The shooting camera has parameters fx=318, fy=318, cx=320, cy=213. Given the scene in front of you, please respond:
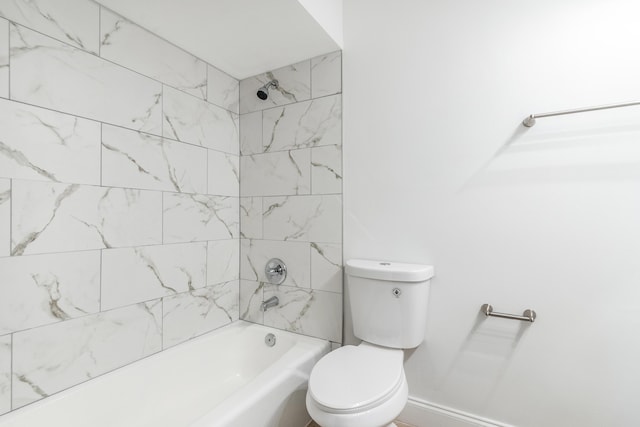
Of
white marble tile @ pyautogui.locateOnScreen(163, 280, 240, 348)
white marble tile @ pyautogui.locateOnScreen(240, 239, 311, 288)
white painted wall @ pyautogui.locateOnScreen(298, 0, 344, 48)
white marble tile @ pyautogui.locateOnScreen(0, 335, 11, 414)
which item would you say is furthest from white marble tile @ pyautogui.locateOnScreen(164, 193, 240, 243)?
white painted wall @ pyautogui.locateOnScreen(298, 0, 344, 48)

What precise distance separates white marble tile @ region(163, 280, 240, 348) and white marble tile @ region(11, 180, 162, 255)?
39cm

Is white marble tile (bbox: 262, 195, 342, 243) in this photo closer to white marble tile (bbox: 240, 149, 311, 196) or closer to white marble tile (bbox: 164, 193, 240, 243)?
white marble tile (bbox: 240, 149, 311, 196)

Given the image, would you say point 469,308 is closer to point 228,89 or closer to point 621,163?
point 621,163

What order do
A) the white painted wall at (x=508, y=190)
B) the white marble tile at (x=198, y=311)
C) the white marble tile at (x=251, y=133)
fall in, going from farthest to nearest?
the white marble tile at (x=251, y=133) → the white marble tile at (x=198, y=311) → the white painted wall at (x=508, y=190)

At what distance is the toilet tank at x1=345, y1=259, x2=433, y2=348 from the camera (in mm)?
1497

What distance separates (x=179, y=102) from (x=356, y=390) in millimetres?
1691

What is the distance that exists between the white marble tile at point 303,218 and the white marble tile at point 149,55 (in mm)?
813

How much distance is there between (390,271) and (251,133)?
4.23ft

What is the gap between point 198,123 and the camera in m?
1.89

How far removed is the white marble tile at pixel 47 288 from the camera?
1.17m

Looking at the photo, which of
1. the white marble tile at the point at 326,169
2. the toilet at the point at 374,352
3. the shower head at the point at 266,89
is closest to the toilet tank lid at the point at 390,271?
the toilet at the point at 374,352

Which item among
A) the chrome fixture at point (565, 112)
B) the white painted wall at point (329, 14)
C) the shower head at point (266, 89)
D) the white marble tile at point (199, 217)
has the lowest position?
the white marble tile at point (199, 217)

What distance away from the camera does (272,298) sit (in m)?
1.99

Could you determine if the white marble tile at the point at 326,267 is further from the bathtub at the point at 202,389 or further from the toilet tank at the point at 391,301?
the bathtub at the point at 202,389
